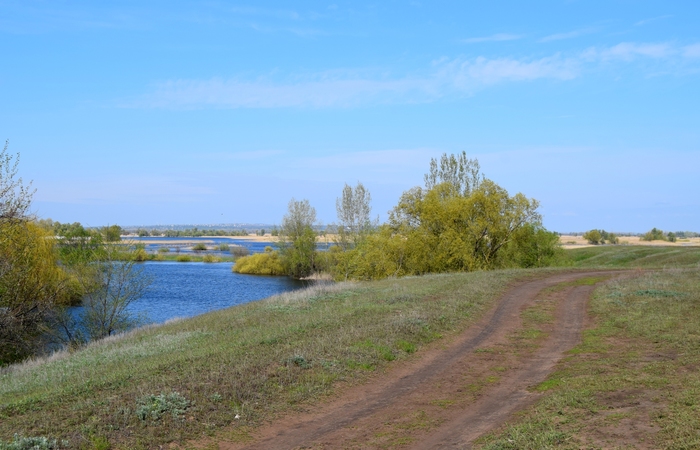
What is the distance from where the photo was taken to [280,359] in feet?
36.6

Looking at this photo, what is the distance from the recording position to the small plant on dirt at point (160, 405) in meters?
8.20

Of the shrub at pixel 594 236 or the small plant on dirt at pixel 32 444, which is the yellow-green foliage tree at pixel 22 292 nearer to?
the small plant on dirt at pixel 32 444

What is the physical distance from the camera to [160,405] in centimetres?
841

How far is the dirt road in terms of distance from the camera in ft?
25.3

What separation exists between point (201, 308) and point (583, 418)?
3641 centimetres

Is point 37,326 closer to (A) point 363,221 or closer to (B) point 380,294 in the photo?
(B) point 380,294

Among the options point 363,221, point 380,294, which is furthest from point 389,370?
point 363,221

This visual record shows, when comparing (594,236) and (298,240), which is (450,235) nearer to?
(298,240)

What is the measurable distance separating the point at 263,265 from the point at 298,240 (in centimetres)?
824

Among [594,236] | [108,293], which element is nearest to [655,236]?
[594,236]

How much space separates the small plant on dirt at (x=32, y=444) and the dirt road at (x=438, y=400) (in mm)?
2258

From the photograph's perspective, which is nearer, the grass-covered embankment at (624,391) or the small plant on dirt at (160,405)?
the grass-covered embankment at (624,391)

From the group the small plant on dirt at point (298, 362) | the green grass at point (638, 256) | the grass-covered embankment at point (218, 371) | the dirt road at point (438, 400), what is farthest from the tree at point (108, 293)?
the green grass at point (638, 256)

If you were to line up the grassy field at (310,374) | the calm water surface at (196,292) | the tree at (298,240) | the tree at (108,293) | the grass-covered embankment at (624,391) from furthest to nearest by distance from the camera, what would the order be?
the tree at (298,240)
the calm water surface at (196,292)
the tree at (108,293)
the grassy field at (310,374)
the grass-covered embankment at (624,391)
